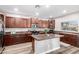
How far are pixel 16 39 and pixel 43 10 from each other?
2.81 ft

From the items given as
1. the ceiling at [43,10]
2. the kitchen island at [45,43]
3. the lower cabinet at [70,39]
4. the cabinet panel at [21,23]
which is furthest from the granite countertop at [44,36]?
the ceiling at [43,10]

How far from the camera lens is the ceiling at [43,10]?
60.9 inches

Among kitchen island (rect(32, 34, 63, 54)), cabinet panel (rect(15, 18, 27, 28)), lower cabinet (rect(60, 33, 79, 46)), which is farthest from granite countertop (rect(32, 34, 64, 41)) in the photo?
cabinet panel (rect(15, 18, 27, 28))

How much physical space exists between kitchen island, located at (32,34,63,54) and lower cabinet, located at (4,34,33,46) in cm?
14

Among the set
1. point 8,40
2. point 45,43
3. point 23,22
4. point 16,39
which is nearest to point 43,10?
point 23,22

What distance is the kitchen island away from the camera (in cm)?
162

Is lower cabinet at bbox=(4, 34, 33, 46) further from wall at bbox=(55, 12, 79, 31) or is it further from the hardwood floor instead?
wall at bbox=(55, 12, 79, 31)

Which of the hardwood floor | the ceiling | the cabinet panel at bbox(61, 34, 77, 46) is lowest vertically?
the hardwood floor

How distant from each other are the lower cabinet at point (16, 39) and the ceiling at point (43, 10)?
48 centimetres
